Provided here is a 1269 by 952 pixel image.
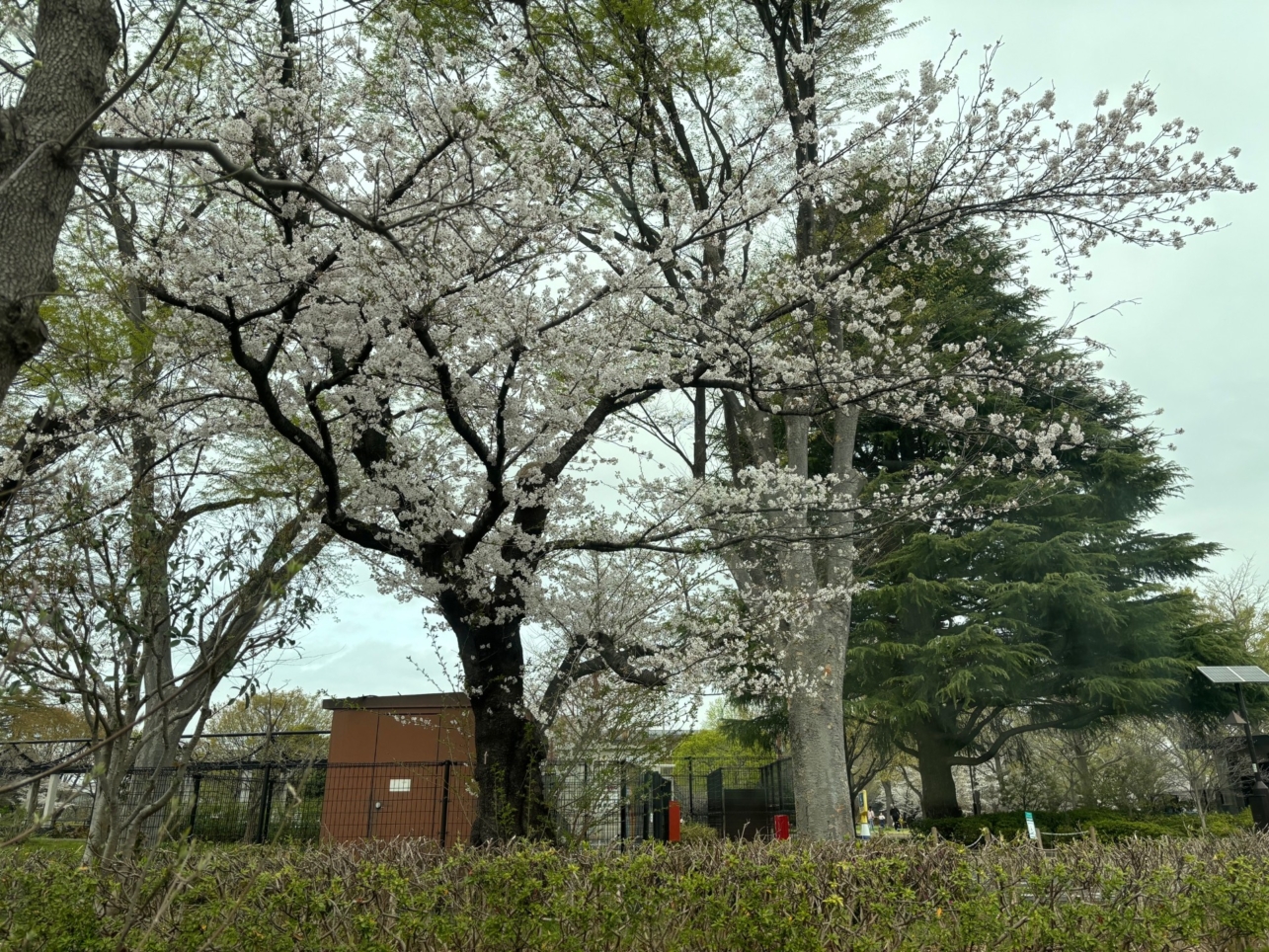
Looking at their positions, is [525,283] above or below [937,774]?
above

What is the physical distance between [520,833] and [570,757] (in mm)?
844

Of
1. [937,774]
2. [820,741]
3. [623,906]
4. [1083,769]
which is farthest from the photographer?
[1083,769]

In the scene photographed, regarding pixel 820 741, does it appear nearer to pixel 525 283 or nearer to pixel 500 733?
pixel 500 733

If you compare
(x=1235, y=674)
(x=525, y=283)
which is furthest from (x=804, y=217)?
(x=1235, y=674)

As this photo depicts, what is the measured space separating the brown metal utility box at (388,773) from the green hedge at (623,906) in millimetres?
8159

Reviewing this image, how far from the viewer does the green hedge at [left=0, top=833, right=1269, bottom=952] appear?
11.3ft

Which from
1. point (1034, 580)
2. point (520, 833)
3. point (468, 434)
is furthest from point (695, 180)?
point (1034, 580)

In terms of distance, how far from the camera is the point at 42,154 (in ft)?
10.9

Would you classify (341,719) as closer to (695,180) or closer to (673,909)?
(695,180)

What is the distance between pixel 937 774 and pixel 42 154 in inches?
662

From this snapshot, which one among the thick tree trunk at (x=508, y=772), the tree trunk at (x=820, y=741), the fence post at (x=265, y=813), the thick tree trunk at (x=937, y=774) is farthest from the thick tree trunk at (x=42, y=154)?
the thick tree trunk at (x=937, y=774)

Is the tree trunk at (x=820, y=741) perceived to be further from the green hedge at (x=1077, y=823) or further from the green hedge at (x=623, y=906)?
the green hedge at (x=623, y=906)

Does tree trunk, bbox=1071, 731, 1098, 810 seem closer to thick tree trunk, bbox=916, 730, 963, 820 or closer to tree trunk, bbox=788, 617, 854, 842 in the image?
thick tree trunk, bbox=916, 730, 963, 820

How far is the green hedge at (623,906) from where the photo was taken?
3451mm
